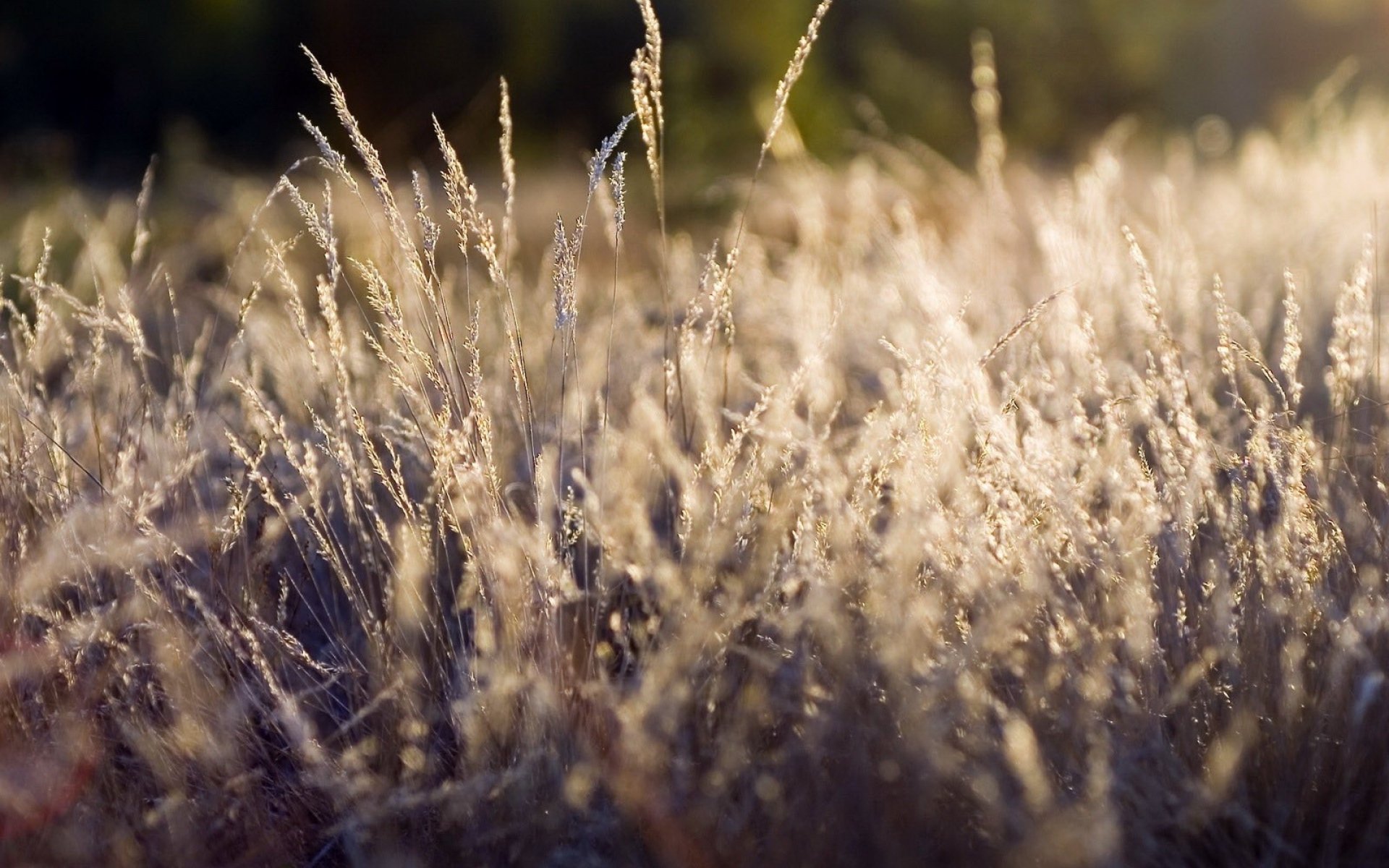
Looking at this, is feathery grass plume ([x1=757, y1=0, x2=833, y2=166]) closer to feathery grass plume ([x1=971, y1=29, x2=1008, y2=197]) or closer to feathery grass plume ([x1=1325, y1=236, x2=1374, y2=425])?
feathery grass plume ([x1=1325, y1=236, x2=1374, y2=425])

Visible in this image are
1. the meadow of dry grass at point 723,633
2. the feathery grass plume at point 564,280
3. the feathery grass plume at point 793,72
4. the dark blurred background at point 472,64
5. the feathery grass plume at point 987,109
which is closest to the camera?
the meadow of dry grass at point 723,633

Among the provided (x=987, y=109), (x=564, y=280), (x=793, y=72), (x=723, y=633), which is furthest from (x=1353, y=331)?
(x=987, y=109)

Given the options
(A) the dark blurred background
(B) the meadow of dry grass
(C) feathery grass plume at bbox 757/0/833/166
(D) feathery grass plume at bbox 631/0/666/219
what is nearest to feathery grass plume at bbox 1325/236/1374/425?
(B) the meadow of dry grass

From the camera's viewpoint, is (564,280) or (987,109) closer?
(564,280)

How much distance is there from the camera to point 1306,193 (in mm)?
4602

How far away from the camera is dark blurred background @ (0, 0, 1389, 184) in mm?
14305

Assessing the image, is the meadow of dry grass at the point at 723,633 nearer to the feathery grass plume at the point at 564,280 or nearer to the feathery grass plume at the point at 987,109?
the feathery grass plume at the point at 564,280

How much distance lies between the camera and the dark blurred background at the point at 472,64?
46.9 feet

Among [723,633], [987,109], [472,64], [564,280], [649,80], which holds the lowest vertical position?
[723,633]

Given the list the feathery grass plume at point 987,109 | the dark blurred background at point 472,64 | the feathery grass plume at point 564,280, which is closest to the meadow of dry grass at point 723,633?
the feathery grass plume at point 564,280

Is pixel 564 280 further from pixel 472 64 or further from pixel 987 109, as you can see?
pixel 472 64

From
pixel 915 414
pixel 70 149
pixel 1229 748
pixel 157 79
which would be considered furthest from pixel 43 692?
pixel 157 79

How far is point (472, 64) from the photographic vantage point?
16.1 m

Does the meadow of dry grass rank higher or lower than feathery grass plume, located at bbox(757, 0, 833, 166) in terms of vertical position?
lower
